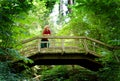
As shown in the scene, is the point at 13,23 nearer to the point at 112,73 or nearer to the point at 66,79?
the point at 112,73

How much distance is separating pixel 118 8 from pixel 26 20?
3.35 meters

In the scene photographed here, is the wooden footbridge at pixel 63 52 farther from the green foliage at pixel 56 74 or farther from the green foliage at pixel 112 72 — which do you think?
the green foliage at pixel 56 74

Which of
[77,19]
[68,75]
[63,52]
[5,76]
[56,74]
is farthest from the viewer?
[56,74]

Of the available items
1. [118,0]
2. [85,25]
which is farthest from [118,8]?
[85,25]

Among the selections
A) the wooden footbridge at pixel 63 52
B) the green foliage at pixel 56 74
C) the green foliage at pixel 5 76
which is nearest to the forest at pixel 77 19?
the green foliage at pixel 5 76

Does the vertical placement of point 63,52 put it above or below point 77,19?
below

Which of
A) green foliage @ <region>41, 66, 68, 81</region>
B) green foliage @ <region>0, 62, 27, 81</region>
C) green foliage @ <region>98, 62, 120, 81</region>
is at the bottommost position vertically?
green foliage @ <region>41, 66, 68, 81</region>

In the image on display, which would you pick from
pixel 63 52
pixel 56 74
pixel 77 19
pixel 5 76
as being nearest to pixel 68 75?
pixel 56 74

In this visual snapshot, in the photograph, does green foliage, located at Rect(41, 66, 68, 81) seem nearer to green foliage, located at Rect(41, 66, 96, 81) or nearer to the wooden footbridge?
green foliage, located at Rect(41, 66, 96, 81)

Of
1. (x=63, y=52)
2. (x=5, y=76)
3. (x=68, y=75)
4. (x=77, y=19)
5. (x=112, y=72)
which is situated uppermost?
(x=77, y=19)

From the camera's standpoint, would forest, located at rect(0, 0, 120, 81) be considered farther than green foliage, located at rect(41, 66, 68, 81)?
No

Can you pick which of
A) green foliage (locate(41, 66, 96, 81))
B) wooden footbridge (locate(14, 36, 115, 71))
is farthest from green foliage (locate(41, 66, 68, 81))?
wooden footbridge (locate(14, 36, 115, 71))

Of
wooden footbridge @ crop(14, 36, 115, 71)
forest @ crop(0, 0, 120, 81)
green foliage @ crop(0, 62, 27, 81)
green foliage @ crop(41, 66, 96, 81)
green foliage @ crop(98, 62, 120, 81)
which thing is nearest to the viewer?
forest @ crop(0, 0, 120, 81)

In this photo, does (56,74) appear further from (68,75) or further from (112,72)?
(112,72)
